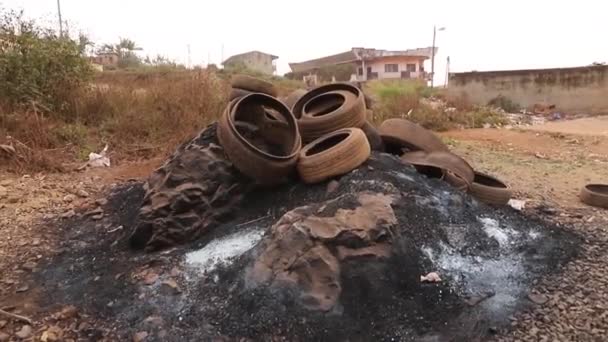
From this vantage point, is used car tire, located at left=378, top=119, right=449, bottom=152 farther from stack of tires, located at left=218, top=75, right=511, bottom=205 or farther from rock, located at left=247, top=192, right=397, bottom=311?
rock, located at left=247, top=192, right=397, bottom=311

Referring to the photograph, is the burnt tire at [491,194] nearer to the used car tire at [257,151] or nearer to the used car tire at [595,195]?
the used car tire at [595,195]

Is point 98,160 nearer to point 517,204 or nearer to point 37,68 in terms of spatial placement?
point 37,68

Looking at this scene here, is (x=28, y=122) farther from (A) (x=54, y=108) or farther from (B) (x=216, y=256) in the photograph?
(B) (x=216, y=256)

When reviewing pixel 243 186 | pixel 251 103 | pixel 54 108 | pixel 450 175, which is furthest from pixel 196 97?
pixel 450 175

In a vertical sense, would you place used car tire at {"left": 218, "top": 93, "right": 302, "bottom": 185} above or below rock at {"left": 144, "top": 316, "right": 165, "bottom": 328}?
above

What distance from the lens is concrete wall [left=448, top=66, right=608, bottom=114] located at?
65.1 feet

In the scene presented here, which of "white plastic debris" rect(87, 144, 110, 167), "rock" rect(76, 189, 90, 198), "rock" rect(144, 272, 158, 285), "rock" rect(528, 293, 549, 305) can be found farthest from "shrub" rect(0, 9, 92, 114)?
"rock" rect(528, 293, 549, 305)

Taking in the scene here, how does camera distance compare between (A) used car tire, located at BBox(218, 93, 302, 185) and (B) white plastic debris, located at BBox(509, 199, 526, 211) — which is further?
(B) white plastic debris, located at BBox(509, 199, 526, 211)

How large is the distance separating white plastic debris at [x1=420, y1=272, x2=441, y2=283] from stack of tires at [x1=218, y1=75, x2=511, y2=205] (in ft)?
4.28

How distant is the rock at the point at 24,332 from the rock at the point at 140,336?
0.71 m

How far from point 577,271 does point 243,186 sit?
2785 mm

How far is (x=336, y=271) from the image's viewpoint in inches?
124

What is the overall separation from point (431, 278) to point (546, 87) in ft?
65.0

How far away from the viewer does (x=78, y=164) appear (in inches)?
275
